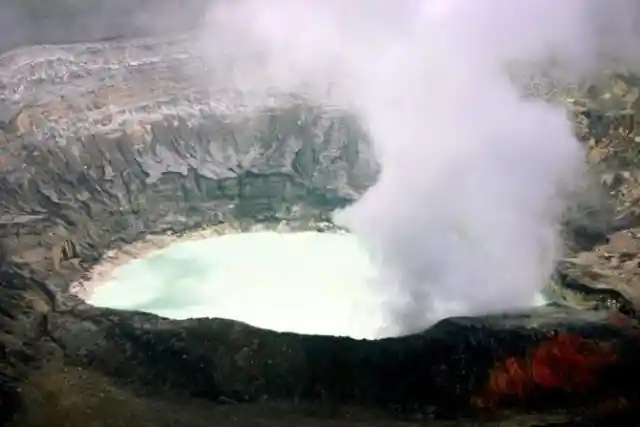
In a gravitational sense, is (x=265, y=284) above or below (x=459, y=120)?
below

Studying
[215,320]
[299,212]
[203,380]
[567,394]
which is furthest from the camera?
[299,212]

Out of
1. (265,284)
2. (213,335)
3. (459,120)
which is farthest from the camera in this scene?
(265,284)

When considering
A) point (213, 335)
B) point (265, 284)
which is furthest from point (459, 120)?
point (213, 335)

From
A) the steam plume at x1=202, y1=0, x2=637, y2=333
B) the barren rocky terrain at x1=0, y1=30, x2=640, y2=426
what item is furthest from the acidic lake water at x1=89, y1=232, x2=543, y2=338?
the barren rocky terrain at x1=0, y1=30, x2=640, y2=426

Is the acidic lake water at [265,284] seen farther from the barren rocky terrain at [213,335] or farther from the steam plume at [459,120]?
the barren rocky terrain at [213,335]

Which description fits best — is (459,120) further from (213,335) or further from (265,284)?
(213,335)

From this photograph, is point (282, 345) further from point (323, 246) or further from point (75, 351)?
point (323, 246)

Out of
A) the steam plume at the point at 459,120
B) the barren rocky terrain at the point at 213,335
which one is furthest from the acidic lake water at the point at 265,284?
the barren rocky terrain at the point at 213,335

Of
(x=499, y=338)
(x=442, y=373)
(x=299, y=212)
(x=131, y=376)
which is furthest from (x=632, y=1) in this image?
(x=299, y=212)
